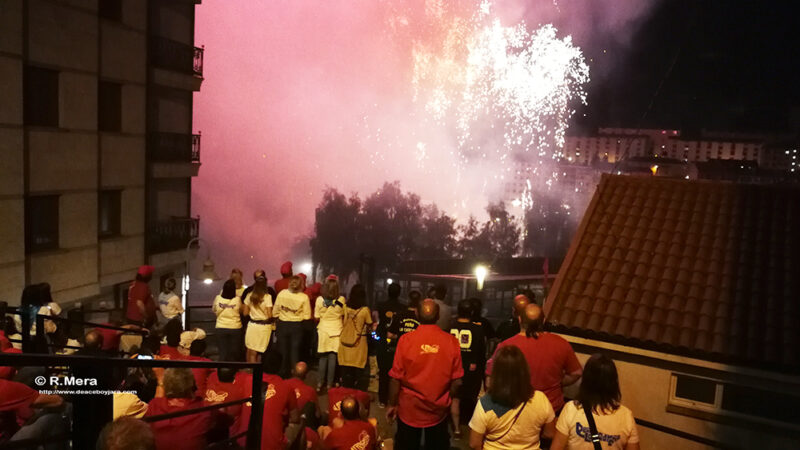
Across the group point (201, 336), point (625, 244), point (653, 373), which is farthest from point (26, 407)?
point (625, 244)

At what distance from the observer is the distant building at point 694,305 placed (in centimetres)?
887

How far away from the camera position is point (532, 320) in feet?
22.5

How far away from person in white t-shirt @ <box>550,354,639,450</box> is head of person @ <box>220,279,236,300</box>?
22.6 feet

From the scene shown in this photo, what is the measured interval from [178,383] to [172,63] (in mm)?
18747

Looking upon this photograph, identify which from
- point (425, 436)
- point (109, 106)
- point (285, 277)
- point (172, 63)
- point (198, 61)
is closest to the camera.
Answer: point (425, 436)

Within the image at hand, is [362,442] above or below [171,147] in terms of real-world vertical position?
below

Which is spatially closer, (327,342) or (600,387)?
(600,387)

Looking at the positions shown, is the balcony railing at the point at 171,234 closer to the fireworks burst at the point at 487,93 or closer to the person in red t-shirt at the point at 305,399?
the person in red t-shirt at the point at 305,399

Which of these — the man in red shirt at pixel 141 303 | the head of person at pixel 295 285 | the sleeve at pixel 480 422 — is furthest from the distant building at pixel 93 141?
the sleeve at pixel 480 422

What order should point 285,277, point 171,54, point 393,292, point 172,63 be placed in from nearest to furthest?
point 393,292 < point 285,277 < point 171,54 < point 172,63

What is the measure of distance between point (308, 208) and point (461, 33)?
39514mm

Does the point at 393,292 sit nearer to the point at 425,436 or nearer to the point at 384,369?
the point at 384,369

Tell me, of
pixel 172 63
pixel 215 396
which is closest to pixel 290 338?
pixel 215 396

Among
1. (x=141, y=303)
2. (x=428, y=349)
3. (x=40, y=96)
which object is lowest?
(x=141, y=303)
